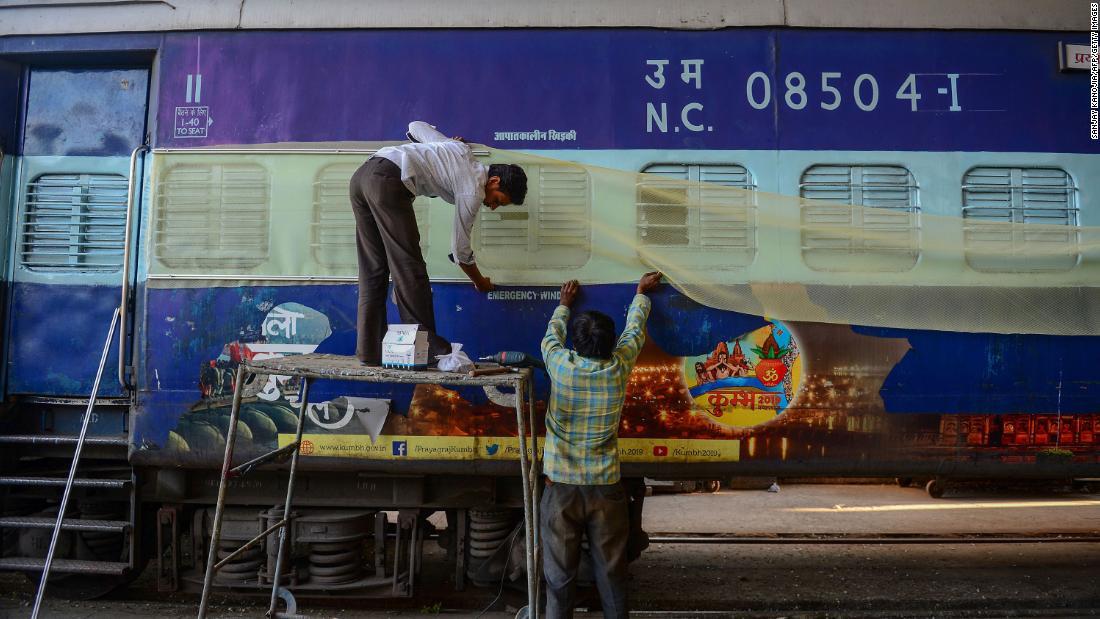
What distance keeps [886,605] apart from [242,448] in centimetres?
417

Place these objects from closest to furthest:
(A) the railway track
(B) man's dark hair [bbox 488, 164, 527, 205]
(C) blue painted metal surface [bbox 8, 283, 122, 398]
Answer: (B) man's dark hair [bbox 488, 164, 527, 205] → (C) blue painted metal surface [bbox 8, 283, 122, 398] → (A) the railway track

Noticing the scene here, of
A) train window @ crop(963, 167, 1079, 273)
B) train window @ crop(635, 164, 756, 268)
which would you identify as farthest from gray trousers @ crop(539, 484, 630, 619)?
train window @ crop(963, 167, 1079, 273)

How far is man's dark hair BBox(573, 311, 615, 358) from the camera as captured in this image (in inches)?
132

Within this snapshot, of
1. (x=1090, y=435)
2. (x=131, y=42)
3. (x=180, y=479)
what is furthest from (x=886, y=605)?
(x=131, y=42)

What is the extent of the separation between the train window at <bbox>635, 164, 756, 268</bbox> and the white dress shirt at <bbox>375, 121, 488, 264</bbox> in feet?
3.38

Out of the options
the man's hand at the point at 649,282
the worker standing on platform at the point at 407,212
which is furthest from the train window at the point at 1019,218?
Answer: the worker standing on platform at the point at 407,212

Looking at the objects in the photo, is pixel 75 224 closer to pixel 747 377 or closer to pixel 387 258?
pixel 387 258

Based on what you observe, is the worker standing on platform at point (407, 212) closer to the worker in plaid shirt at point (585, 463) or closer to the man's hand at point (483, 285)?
the man's hand at point (483, 285)

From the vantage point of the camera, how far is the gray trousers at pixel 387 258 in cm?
337

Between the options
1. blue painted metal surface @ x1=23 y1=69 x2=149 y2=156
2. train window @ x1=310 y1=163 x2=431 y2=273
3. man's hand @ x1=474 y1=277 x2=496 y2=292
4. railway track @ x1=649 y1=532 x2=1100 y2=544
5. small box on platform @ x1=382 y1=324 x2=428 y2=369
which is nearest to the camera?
small box on platform @ x1=382 y1=324 x2=428 y2=369

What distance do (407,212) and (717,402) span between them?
2013mm

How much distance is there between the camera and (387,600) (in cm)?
457

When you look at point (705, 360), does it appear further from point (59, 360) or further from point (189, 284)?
point (59, 360)

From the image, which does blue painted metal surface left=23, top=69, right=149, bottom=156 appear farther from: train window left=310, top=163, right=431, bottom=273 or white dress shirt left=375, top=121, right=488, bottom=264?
white dress shirt left=375, top=121, right=488, bottom=264
